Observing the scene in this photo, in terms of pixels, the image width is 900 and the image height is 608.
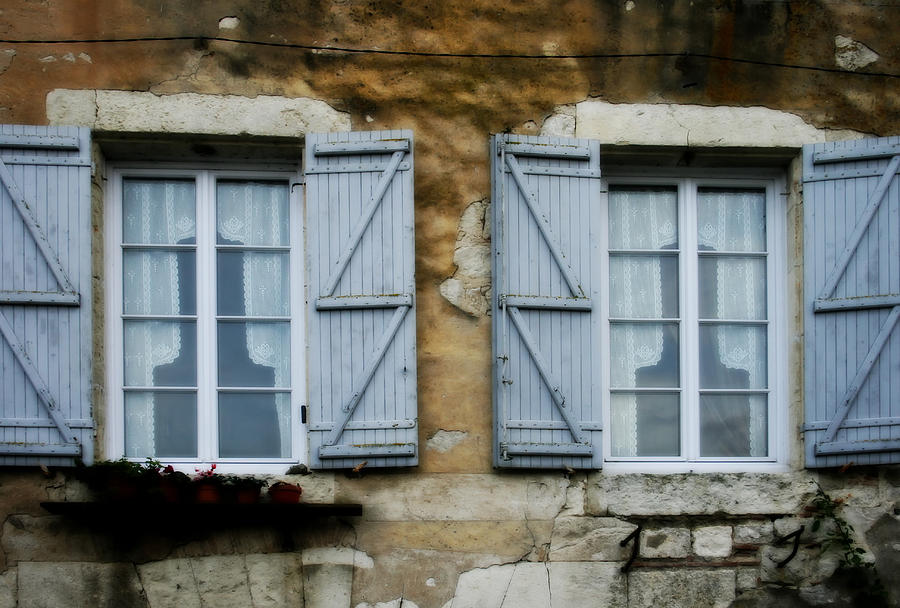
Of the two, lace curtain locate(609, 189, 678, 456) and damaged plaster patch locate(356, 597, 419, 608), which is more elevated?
lace curtain locate(609, 189, 678, 456)

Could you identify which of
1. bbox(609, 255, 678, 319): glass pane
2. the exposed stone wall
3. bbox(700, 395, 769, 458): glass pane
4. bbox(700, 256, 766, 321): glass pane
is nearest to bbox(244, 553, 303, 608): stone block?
the exposed stone wall

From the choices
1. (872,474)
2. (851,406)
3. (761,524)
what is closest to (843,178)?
(851,406)

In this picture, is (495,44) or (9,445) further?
(495,44)

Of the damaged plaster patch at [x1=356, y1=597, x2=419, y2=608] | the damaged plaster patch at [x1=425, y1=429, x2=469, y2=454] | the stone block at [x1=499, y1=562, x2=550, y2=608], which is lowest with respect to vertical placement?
the damaged plaster patch at [x1=356, y1=597, x2=419, y2=608]

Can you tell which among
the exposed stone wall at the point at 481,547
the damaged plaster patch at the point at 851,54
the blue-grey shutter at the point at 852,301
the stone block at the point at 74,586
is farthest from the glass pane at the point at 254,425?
the damaged plaster patch at the point at 851,54

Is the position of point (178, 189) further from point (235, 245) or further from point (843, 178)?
point (843, 178)

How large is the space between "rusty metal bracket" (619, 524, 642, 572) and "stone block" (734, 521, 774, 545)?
1.54 feet

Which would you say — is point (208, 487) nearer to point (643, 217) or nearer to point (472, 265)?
point (472, 265)

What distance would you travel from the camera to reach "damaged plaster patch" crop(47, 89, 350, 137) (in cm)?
416

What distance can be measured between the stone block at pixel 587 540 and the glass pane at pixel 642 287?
3.23 ft

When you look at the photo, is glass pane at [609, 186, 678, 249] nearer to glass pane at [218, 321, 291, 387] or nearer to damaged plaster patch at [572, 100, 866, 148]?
damaged plaster patch at [572, 100, 866, 148]

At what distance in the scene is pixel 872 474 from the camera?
430cm

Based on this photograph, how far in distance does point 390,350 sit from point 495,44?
1.54 metres

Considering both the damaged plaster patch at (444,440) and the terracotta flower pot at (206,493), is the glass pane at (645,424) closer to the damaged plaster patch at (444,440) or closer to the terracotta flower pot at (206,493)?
the damaged plaster patch at (444,440)
